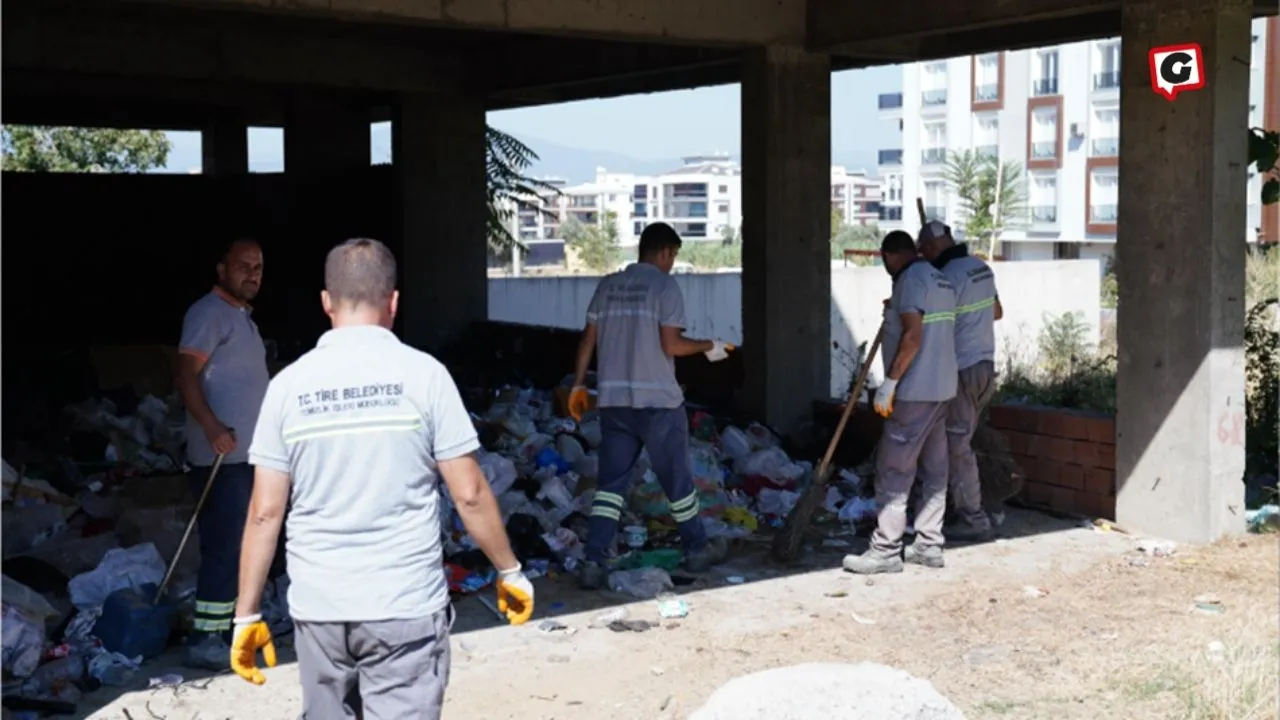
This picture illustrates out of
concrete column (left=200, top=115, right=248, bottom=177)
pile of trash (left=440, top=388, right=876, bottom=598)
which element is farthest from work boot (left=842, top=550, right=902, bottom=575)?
concrete column (left=200, top=115, right=248, bottom=177)

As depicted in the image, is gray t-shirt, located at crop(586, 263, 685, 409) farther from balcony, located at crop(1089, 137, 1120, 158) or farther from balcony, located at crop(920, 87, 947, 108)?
balcony, located at crop(920, 87, 947, 108)

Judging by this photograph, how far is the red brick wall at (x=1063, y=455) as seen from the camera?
9148 mm

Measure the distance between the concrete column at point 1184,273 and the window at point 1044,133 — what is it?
6324 centimetres

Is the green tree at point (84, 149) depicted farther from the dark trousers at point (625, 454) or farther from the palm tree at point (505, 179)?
the dark trousers at point (625, 454)

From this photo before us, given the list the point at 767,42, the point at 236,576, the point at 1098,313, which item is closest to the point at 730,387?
the point at 767,42

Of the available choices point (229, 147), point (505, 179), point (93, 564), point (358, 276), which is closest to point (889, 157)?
point (229, 147)

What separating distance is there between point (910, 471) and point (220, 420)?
3.74 meters

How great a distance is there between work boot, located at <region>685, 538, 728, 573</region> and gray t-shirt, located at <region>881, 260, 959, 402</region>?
1291mm

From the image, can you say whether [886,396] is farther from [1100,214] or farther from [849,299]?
[1100,214]

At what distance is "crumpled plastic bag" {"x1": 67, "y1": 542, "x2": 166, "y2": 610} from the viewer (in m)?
6.97

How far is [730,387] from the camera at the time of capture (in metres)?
11.9

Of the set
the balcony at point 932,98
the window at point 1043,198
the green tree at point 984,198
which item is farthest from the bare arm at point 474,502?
the balcony at point 932,98

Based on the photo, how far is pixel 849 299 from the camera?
22.0 metres

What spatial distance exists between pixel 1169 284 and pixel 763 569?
9.70 feet
